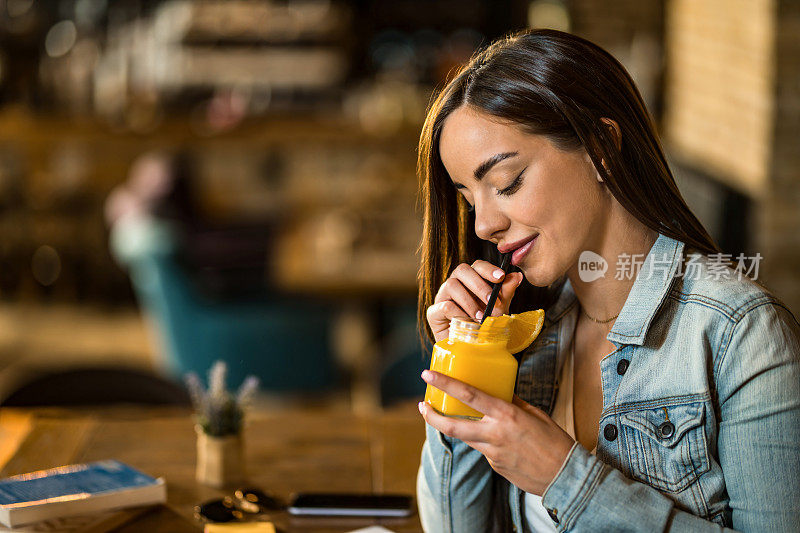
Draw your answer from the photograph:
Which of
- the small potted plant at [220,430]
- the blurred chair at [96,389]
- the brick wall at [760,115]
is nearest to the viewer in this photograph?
the small potted plant at [220,430]

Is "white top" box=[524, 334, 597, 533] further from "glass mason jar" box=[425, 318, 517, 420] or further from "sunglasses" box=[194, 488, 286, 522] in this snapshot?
"sunglasses" box=[194, 488, 286, 522]

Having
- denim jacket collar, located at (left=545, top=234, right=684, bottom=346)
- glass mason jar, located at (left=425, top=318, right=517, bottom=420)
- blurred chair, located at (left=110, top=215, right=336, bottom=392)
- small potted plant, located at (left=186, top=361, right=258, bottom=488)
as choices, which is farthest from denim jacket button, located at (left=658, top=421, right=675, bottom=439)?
blurred chair, located at (left=110, top=215, right=336, bottom=392)

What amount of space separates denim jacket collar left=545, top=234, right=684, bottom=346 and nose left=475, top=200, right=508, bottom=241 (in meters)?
0.21

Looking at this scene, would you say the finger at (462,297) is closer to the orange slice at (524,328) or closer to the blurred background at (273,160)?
the orange slice at (524,328)

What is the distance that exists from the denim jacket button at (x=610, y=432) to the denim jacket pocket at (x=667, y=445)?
0.01 meters

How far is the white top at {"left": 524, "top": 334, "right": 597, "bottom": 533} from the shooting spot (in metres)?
1.42

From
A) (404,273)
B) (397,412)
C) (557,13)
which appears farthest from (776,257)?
(557,13)

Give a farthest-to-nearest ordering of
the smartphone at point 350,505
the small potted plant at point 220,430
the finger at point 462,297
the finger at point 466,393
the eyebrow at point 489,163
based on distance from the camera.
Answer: the small potted plant at point 220,430
the smartphone at point 350,505
the finger at point 462,297
the eyebrow at point 489,163
the finger at point 466,393

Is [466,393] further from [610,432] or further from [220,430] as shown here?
[220,430]

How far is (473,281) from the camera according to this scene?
136 cm

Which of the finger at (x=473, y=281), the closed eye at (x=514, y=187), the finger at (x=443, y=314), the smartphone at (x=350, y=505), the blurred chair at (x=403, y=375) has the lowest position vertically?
the blurred chair at (x=403, y=375)

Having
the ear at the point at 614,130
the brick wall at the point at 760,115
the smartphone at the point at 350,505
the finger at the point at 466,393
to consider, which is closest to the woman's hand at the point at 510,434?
the finger at the point at 466,393

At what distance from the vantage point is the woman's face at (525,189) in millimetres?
1253

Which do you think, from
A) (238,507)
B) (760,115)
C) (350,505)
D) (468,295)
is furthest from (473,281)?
(760,115)
